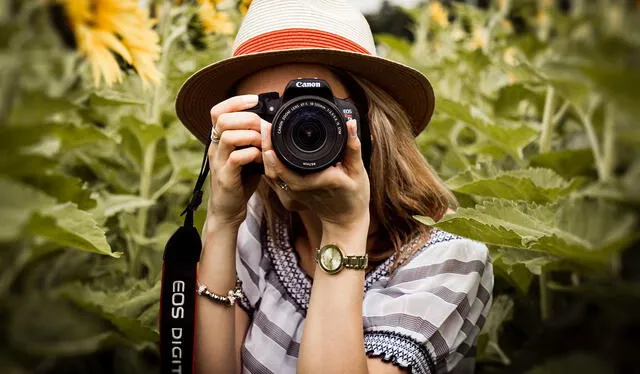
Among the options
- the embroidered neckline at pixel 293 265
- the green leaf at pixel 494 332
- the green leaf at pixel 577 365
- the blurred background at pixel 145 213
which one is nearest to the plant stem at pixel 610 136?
the blurred background at pixel 145 213

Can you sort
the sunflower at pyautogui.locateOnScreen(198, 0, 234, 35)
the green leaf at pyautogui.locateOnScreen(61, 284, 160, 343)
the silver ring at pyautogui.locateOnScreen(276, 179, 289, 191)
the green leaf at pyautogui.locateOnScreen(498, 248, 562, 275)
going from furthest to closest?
the sunflower at pyautogui.locateOnScreen(198, 0, 234, 35), the silver ring at pyautogui.locateOnScreen(276, 179, 289, 191), the green leaf at pyautogui.locateOnScreen(61, 284, 160, 343), the green leaf at pyautogui.locateOnScreen(498, 248, 562, 275)

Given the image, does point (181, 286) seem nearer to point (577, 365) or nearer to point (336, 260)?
point (336, 260)

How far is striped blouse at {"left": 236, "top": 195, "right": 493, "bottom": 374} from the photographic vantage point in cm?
129

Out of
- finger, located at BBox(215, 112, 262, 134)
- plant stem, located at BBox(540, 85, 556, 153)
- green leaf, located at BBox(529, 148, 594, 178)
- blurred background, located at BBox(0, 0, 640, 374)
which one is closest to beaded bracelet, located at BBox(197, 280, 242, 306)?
blurred background, located at BBox(0, 0, 640, 374)

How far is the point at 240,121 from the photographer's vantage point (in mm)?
1234

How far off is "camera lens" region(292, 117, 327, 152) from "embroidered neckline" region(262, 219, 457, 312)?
1.16 ft

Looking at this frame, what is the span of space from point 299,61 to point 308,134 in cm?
22

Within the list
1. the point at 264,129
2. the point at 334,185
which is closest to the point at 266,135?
the point at 264,129

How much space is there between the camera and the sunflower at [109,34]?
61 centimetres

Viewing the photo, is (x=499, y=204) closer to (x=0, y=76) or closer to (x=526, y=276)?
(x=526, y=276)

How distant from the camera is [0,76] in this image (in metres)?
Result: 0.47

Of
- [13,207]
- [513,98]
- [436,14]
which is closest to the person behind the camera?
[13,207]

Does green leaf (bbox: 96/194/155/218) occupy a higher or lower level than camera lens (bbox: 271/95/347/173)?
higher

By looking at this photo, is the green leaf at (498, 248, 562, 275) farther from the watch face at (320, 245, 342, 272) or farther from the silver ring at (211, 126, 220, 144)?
the silver ring at (211, 126, 220, 144)
